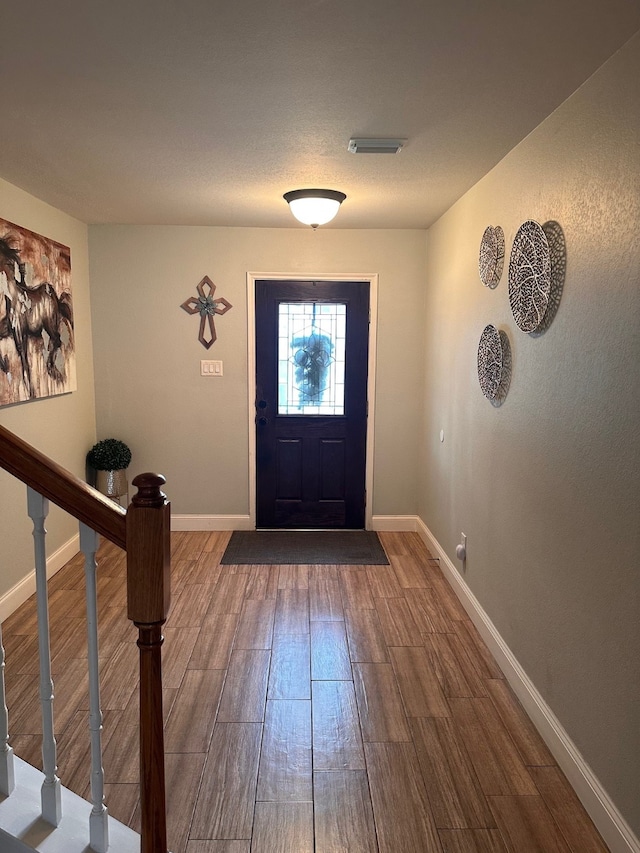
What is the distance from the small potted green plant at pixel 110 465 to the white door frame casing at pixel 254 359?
0.99m

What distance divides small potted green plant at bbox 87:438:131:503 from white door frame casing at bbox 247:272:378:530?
988mm

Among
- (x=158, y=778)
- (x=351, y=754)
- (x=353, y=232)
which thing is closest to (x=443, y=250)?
(x=353, y=232)

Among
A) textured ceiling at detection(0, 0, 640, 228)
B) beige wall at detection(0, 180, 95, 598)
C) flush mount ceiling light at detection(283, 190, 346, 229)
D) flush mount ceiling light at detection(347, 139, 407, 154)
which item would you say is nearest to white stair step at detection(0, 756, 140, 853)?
textured ceiling at detection(0, 0, 640, 228)

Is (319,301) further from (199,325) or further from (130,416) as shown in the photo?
(130,416)

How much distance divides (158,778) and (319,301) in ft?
12.7

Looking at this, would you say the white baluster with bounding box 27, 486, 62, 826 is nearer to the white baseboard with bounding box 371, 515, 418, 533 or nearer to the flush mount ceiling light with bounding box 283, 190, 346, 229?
the flush mount ceiling light with bounding box 283, 190, 346, 229

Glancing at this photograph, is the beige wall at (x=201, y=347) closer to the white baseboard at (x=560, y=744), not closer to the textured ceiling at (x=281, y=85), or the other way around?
the textured ceiling at (x=281, y=85)

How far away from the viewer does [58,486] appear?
1239 millimetres

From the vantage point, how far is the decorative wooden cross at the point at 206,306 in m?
4.68

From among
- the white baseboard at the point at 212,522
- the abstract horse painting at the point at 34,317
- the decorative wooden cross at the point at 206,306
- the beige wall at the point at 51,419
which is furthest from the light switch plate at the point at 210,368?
the white baseboard at the point at 212,522

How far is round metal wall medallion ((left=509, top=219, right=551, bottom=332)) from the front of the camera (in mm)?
2406

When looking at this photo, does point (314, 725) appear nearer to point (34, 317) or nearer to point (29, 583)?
point (29, 583)

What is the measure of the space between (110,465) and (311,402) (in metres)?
1.60

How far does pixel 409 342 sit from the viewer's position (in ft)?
15.8
